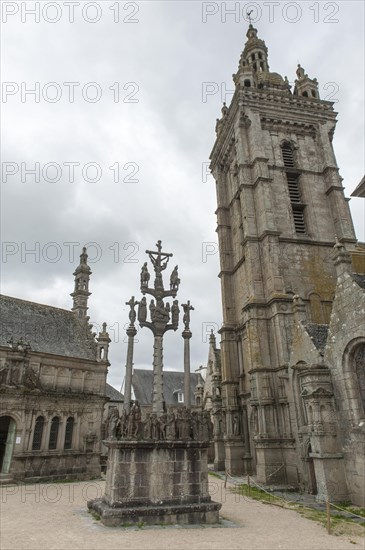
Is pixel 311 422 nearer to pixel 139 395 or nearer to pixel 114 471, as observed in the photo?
pixel 114 471

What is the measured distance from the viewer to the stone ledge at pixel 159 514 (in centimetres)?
1064

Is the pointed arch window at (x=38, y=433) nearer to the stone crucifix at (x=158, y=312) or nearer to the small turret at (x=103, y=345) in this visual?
the small turret at (x=103, y=345)

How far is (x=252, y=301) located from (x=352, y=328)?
32.0 feet

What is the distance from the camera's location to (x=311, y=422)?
50.6ft

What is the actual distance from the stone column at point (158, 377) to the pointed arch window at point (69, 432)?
15697mm

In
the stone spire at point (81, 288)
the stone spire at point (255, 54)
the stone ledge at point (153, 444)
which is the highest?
the stone spire at point (255, 54)

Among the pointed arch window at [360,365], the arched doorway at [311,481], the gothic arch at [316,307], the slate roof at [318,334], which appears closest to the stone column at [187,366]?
the pointed arch window at [360,365]

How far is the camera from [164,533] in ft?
32.8

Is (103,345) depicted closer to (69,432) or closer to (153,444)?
(69,432)

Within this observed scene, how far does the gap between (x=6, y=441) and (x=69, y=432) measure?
4.18m

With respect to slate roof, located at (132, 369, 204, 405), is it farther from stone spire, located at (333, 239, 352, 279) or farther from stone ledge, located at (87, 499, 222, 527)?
stone ledge, located at (87, 499, 222, 527)

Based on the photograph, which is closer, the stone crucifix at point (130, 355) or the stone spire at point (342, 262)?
the stone crucifix at point (130, 355)

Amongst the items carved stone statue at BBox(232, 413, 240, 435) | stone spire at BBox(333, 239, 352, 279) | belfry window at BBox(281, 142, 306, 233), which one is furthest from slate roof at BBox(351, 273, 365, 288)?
carved stone statue at BBox(232, 413, 240, 435)

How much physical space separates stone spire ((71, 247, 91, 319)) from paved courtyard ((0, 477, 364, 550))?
65.2 feet
